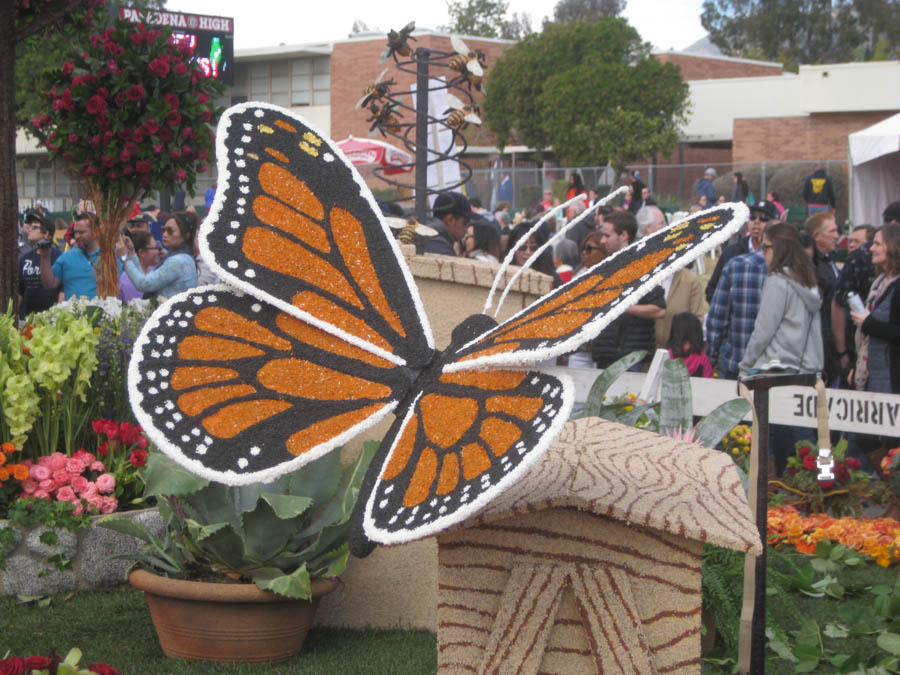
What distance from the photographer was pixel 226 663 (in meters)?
3.57

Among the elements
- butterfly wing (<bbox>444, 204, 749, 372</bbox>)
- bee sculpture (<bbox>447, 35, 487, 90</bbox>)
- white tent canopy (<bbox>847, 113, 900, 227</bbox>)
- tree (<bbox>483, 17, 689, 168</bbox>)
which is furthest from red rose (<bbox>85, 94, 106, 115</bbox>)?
tree (<bbox>483, 17, 689, 168</bbox>)

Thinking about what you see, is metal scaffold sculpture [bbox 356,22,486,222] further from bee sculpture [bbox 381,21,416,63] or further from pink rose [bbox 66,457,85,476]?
pink rose [bbox 66,457,85,476]

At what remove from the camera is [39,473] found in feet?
14.7

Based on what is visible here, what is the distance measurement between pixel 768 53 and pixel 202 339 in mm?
79921

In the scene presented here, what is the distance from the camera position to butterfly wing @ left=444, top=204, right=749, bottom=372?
1.56m

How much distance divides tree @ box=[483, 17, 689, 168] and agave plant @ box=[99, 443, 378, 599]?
3118 cm

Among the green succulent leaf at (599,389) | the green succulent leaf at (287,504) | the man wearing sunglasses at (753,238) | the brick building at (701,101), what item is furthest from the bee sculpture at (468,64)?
the brick building at (701,101)

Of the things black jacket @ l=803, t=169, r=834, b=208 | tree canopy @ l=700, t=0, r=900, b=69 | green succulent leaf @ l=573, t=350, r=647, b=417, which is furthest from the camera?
tree canopy @ l=700, t=0, r=900, b=69

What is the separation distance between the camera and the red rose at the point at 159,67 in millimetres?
6109

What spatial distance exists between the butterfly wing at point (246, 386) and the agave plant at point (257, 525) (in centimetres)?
154

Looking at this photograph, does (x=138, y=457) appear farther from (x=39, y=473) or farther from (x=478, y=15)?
(x=478, y=15)

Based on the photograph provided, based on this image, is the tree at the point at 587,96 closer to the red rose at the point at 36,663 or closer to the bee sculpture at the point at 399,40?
the bee sculpture at the point at 399,40

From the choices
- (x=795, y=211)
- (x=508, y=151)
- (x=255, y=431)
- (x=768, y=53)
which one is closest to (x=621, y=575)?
(x=255, y=431)

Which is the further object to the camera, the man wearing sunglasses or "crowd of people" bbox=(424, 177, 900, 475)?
the man wearing sunglasses
